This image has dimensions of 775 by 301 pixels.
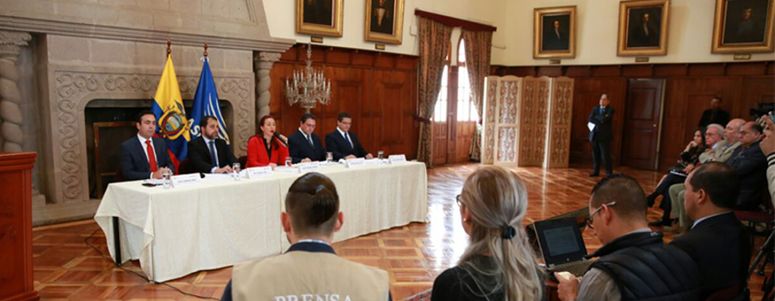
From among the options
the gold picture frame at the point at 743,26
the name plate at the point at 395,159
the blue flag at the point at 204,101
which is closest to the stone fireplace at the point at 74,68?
the blue flag at the point at 204,101

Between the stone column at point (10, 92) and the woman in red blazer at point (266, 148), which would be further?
the woman in red blazer at point (266, 148)

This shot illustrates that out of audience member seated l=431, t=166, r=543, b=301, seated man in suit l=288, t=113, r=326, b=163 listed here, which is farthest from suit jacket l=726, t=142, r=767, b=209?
seated man in suit l=288, t=113, r=326, b=163

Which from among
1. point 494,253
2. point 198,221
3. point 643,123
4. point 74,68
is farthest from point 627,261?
point 643,123

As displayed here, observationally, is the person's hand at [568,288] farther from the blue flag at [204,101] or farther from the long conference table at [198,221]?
the blue flag at [204,101]

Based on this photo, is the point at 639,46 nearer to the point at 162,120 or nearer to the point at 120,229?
the point at 162,120

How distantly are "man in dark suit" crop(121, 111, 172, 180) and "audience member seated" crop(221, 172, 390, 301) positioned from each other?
134 inches

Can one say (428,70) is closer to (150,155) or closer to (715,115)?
(715,115)

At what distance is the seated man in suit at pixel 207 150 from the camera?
4.97 meters

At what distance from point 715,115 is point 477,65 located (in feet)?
15.1

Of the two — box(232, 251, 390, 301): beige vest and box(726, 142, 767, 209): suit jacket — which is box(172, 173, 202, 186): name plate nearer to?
box(232, 251, 390, 301): beige vest

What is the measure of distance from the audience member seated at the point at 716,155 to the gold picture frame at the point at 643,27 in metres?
4.89

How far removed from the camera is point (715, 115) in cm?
923

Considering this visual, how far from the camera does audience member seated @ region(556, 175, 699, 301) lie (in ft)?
5.37

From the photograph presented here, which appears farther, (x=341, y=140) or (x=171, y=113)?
(x=341, y=140)
